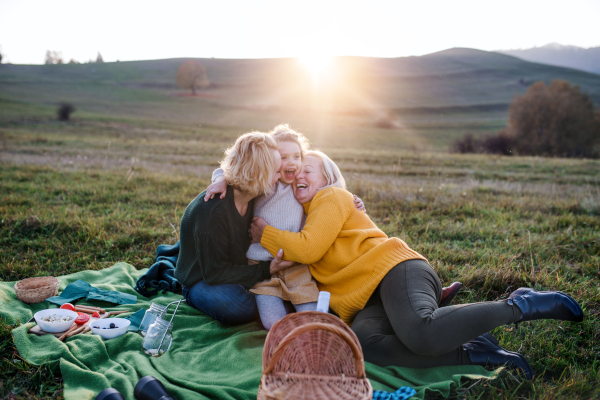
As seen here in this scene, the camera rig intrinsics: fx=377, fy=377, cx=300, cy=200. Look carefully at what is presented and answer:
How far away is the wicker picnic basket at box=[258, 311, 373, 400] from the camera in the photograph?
92.7 inches

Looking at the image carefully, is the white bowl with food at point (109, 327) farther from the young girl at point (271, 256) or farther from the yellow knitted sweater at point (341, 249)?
the yellow knitted sweater at point (341, 249)

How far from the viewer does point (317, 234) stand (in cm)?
345

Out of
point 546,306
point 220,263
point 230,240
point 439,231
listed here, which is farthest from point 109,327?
point 439,231

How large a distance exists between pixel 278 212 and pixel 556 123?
3835 centimetres

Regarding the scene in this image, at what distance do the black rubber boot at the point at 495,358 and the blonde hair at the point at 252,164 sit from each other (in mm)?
2297

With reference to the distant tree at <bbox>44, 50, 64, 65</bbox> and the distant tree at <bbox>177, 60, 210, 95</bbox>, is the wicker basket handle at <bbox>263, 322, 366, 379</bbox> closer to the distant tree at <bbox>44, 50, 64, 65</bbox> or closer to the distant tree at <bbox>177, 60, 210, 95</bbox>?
the distant tree at <bbox>177, 60, 210, 95</bbox>

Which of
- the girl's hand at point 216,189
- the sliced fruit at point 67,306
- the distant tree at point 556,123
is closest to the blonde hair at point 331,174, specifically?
the girl's hand at point 216,189

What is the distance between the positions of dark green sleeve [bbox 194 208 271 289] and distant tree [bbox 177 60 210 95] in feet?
231

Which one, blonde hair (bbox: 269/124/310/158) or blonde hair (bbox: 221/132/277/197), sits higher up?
blonde hair (bbox: 269/124/310/158)

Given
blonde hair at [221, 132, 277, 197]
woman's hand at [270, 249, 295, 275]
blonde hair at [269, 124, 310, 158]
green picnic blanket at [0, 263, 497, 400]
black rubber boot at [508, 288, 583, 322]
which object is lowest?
green picnic blanket at [0, 263, 497, 400]

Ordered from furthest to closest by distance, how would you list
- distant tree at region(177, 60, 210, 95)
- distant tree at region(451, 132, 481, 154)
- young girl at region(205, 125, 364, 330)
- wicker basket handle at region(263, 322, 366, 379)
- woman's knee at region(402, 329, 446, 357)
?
distant tree at region(177, 60, 210, 95)
distant tree at region(451, 132, 481, 154)
young girl at region(205, 125, 364, 330)
woman's knee at region(402, 329, 446, 357)
wicker basket handle at region(263, 322, 366, 379)

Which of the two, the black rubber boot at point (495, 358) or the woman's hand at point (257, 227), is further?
the woman's hand at point (257, 227)

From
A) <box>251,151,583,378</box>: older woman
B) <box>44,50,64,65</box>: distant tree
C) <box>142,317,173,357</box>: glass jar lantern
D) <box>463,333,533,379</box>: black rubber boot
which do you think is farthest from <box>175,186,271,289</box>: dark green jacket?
<box>44,50,64,65</box>: distant tree

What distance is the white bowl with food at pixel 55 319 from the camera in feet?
11.3
